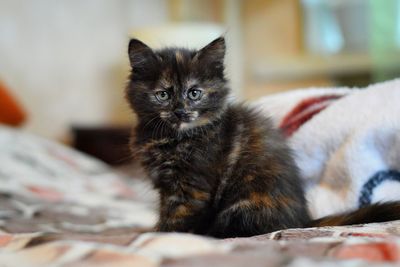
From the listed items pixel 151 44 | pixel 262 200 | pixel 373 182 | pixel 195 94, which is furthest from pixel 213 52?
pixel 151 44

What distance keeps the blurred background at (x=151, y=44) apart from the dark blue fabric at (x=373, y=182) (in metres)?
1.97

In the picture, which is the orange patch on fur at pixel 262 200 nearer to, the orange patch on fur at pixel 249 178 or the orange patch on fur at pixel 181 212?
the orange patch on fur at pixel 249 178

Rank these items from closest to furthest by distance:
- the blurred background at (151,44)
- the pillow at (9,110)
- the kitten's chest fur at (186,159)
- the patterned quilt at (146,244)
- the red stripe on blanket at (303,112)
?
the patterned quilt at (146,244) → the kitten's chest fur at (186,159) → the red stripe on blanket at (303,112) → the pillow at (9,110) → the blurred background at (151,44)

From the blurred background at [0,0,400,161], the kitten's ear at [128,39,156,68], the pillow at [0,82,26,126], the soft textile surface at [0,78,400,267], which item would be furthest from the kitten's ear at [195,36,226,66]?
the pillow at [0,82,26,126]

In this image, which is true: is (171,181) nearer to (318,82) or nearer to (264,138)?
(264,138)

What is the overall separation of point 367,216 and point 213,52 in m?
0.56

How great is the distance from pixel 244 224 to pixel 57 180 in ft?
4.82

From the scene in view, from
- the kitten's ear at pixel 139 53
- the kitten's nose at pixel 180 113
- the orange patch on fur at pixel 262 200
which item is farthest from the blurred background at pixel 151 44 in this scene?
the orange patch on fur at pixel 262 200

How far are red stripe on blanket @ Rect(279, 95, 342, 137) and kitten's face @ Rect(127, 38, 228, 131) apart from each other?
10.9 inches

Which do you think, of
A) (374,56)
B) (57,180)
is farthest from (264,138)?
(374,56)

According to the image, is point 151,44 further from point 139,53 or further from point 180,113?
point 180,113

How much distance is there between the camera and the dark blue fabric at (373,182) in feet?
3.89

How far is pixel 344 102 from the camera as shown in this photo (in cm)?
132

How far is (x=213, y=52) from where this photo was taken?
1.26 metres
